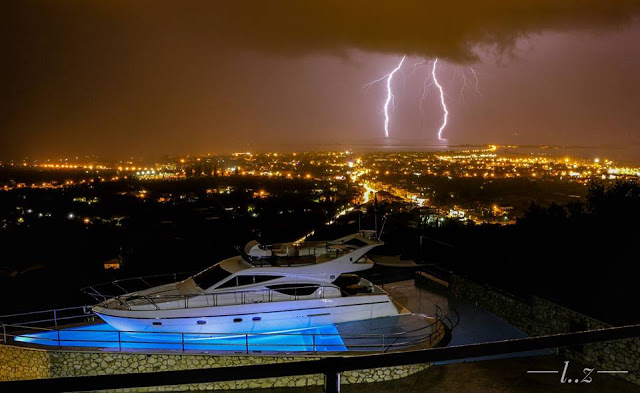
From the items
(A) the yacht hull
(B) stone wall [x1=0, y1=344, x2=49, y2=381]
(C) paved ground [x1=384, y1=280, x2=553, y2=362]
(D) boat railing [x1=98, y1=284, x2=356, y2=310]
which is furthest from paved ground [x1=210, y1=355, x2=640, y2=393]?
(B) stone wall [x1=0, y1=344, x2=49, y2=381]

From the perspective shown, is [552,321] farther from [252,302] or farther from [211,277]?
[211,277]

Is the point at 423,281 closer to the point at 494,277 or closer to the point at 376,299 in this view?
the point at 494,277

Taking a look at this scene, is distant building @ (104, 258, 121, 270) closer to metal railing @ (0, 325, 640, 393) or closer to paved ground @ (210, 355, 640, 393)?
paved ground @ (210, 355, 640, 393)

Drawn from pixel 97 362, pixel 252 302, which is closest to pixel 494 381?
pixel 252 302

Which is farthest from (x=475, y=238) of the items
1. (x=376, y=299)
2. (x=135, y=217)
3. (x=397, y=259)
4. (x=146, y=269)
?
(x=135, y=217)

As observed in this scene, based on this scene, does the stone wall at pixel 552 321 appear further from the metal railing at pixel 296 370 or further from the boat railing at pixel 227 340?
the metal railing at pixel 296 370

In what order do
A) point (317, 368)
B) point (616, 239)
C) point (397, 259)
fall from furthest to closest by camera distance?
point (397, 259)
point (616, 239)
point (317, 368)
